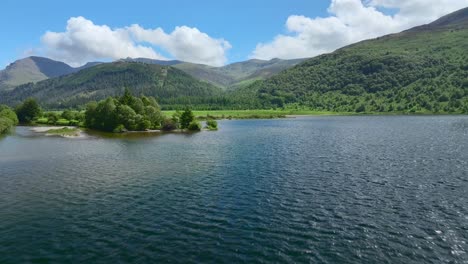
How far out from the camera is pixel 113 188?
58219 millimetres

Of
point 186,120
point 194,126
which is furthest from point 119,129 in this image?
point 194,126

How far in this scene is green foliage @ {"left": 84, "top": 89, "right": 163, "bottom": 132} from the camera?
17588 centimetres

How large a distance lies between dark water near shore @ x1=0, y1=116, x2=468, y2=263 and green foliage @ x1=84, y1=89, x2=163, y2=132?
8913cm

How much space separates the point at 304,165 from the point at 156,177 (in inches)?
1317

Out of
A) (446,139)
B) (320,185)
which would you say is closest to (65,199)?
(320,185)

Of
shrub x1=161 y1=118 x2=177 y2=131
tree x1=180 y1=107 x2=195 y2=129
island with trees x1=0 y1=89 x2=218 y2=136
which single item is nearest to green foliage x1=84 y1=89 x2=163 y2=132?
island with trees x1=0 y1=89 x2=218 y2=136

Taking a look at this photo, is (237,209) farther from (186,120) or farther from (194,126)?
(186,120)

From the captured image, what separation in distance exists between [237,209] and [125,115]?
142 meters

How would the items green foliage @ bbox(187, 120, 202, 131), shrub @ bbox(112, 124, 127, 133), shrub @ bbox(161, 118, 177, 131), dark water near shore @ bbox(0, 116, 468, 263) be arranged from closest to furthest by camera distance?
dark water near shore @ bbox(0, 116, 468, 263)
shrub @ bbox(112, 124, 127, 133)
green foliage @ bbox(187, 120, 202, 131)
shrub @ bbox(161, 118, 177, 131)

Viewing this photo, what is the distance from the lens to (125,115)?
176m

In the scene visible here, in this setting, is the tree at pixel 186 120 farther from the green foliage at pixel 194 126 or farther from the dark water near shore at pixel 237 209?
the dark water near shore at pixel 237 209

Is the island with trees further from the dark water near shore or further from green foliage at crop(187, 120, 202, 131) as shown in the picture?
the dark water near shore

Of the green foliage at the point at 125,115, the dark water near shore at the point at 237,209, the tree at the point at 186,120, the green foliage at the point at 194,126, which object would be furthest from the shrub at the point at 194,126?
the dark water near shore at the point at 237,209

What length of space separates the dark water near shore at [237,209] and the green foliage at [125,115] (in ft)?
292
